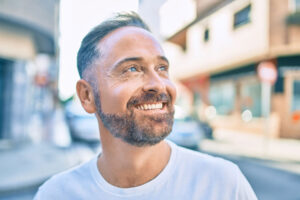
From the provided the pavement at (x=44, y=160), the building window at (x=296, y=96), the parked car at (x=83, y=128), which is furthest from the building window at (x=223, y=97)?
the parked car at (x=83, y=128)

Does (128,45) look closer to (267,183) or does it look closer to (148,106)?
(148,106)

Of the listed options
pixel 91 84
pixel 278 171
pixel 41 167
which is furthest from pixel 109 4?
pixel 278 171

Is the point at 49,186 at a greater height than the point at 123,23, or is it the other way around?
the point at 123,23

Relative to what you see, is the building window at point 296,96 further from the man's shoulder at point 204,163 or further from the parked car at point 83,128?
the man's shoulder at point 204,163

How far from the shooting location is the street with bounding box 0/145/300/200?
15.2 feet

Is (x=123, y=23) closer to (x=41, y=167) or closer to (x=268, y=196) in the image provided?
(x=268, y=196)

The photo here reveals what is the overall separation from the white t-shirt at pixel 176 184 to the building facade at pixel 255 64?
271 inches

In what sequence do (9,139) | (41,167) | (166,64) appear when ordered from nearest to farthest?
(166,64), (41,167), (9,139)

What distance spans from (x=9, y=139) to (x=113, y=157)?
865 cm

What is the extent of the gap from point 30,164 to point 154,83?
6.26 m

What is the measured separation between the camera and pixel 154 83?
101 cm

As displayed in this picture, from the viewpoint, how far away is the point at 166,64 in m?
1.13

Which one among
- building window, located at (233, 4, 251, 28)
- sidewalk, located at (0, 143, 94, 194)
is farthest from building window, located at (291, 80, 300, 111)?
sidewalk, located at (0, 143, 94, 194)

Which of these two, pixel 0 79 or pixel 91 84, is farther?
pixel 0 79
